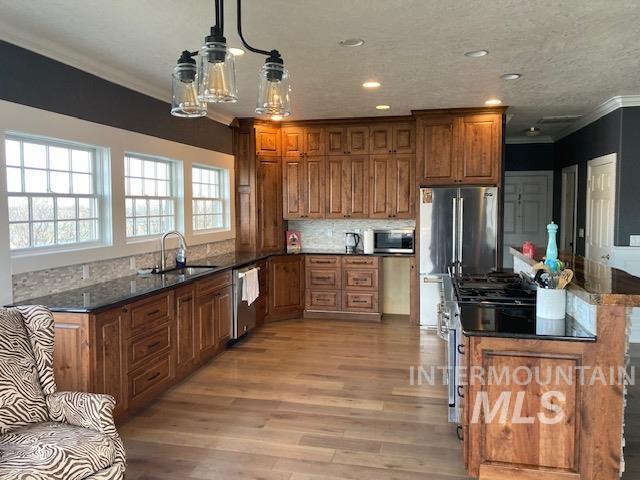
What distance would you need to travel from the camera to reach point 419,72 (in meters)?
4.26

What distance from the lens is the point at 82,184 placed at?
159 inches

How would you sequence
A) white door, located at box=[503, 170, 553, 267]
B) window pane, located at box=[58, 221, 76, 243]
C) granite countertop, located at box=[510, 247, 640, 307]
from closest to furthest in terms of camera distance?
1. granite countertop, located at box=[510, 247, 640, 307]
2. window pane, located at box=[58, 221, 76, 243]
3. white door, located at box=[503, 170, 553, 267]

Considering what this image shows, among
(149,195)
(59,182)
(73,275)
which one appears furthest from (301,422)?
(149,195)

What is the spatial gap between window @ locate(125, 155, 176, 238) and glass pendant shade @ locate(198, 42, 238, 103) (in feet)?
9.16

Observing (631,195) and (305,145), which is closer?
(631,195)

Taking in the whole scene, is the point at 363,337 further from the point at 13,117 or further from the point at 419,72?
the point at 13,117

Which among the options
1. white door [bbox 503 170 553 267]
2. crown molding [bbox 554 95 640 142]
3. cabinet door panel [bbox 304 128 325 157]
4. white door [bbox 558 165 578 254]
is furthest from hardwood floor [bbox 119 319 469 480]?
white door [bbox 503 170 553 267]

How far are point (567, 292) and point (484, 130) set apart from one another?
3.42 meters

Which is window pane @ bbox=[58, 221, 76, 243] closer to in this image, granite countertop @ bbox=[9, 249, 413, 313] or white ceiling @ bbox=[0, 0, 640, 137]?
granite countertop @ bbox=[9, 249, 413, 313]

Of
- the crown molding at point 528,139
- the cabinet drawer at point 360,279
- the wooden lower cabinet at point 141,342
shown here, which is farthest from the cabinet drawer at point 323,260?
the crown molding at point 528,139

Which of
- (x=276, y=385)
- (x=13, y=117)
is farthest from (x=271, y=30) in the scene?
(x=276, y=385)

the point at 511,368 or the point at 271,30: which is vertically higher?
the point at 271,30

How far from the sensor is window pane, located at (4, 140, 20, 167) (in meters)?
3.37

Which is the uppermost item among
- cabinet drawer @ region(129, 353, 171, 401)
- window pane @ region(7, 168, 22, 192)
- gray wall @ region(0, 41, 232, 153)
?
gray wall @ region(0, 41, 232, 153)
